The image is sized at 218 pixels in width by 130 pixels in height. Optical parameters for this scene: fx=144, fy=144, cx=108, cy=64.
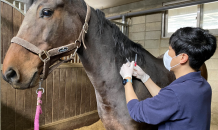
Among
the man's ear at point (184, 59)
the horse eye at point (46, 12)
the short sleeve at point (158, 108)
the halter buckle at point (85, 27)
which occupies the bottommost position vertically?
the short sleeve at point (158, 108)

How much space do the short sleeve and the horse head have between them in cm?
60

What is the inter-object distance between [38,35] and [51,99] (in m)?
1.79

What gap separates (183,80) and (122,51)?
19.3 inches

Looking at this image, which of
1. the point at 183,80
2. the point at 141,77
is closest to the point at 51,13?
the point at 141,77

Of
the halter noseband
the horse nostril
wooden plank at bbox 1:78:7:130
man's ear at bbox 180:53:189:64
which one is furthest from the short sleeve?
wooden plank at bbox 1:78:7:130

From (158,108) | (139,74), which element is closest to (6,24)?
(139,74)

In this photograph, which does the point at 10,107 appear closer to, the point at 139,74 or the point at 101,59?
the point at 101,59

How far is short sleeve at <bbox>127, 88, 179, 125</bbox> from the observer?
694mm

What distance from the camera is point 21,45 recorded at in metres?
0.79

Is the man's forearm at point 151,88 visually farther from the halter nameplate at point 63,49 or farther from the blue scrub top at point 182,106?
the halter nameplate at point 63,49

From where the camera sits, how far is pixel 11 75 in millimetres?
780

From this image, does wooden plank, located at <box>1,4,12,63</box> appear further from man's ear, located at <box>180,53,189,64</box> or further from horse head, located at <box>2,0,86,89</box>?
man's ear, located at <box>180,53,189,64</box>

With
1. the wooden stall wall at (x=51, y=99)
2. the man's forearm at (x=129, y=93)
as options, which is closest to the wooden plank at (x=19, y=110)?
the wooden stall wall at (x=51, y=99)

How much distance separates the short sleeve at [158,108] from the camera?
0.69 m
